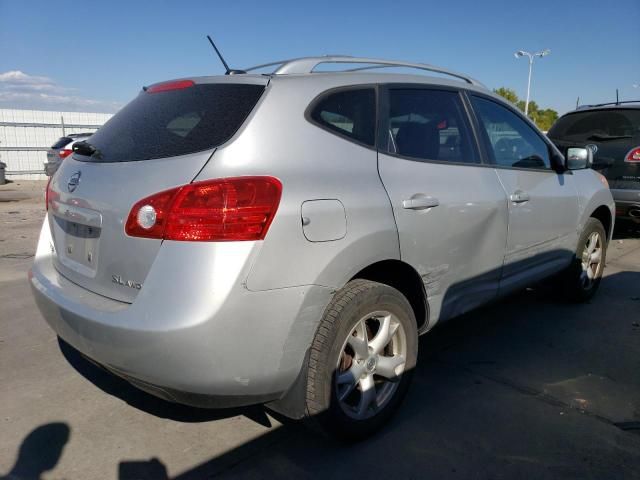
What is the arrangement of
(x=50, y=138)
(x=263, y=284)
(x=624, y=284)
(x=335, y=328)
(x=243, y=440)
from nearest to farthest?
(x=263, y=284), (x=335, y=328), (x=243, y=440), (x=624, y=284), (x=50, y=138)

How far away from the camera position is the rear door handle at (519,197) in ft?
11.0

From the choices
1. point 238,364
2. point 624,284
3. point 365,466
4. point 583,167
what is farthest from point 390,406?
point 624,284

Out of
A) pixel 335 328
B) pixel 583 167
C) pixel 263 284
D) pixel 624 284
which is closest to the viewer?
pixel 263 284

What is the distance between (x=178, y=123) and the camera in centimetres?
239

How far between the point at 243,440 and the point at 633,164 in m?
6.01

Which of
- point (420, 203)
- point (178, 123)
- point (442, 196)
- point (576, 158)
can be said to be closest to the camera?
point (178, 123)

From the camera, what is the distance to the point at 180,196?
2016 mm

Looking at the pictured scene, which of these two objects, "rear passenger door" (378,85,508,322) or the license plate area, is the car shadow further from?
"rear passenger door" (378,85,508,322)

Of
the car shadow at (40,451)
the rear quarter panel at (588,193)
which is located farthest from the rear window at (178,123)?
the rear quarter panel at (588,193)

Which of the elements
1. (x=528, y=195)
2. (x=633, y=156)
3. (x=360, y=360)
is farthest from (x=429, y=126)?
(x=633, y=156)

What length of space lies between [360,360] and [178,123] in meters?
1.39

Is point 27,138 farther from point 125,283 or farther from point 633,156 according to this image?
point 125,283

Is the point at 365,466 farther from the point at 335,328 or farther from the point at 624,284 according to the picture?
the point at 624,284

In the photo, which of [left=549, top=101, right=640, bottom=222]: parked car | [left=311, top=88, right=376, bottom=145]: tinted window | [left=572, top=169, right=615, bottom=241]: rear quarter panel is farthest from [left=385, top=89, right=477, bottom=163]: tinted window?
[left=549, top=101, right=640, bottom=222]: parked car
